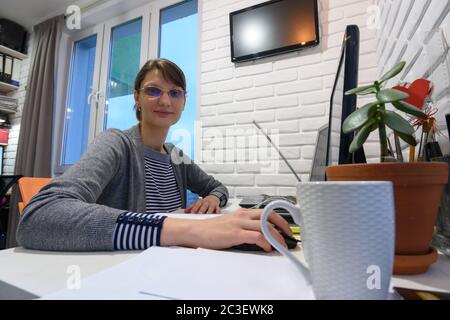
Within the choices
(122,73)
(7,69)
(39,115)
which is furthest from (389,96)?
(7,69)

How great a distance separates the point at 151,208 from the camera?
3.17 ft

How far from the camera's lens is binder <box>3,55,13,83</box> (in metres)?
2.78

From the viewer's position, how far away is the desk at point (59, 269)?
307mm

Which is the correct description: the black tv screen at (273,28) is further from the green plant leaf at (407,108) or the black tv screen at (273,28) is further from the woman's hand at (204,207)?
the green plant leaf at (407,108)

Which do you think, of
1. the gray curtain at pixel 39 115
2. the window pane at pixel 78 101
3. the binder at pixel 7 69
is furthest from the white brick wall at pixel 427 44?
the binder at pixel 7 69

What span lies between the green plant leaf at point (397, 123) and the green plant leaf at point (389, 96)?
0.03m

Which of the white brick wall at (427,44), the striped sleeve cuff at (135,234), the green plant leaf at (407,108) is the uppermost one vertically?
the white brick wall at (427,44)

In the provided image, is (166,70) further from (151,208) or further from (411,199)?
(411,199)

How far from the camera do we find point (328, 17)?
4.95ft

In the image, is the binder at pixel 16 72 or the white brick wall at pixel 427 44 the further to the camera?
the binder at pixel 16 72

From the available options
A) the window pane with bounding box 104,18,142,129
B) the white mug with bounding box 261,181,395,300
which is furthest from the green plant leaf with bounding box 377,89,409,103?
the window pane with bounding box 104,18,142,129

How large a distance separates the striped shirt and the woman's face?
153mm

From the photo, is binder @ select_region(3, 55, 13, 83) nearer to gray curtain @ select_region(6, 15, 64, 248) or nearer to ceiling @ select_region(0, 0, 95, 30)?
gray curtain @ select_region(6, 15, 64, 248)

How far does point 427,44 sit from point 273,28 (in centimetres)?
120
